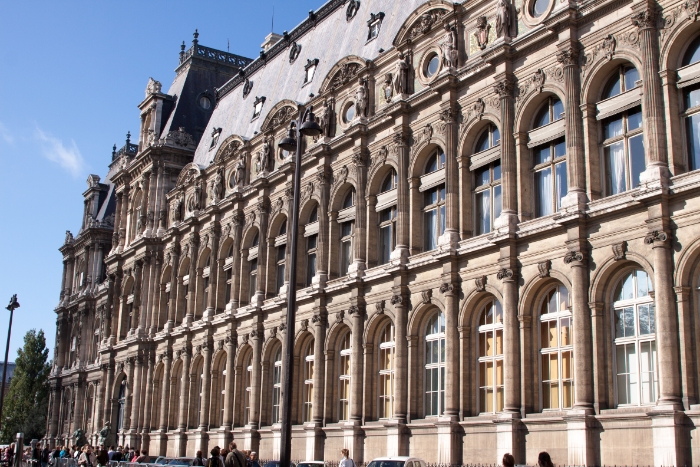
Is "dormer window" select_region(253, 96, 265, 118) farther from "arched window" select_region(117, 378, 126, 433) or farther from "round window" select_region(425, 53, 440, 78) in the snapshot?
"arched window" select_region(117, 378, 126, 433)

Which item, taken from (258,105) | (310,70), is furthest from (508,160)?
(258,105)

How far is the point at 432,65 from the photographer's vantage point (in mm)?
31500

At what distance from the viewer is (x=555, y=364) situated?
965 inches

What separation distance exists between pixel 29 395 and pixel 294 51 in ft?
157

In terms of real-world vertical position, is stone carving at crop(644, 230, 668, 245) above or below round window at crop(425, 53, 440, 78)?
below

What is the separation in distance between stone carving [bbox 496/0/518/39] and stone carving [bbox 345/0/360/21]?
12461 mm

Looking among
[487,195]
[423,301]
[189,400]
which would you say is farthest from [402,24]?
[189,400]

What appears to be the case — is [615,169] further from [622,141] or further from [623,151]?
[622,141]

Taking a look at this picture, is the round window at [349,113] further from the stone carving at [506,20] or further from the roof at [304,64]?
the stone carving at [506,20]

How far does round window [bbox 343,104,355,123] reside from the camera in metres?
35.3

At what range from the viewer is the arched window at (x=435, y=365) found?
2852cm

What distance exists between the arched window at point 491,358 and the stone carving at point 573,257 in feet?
11.4

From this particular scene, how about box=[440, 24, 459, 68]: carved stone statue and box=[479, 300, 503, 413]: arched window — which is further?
box=[440, 24, 459, 68]: carved stone statue

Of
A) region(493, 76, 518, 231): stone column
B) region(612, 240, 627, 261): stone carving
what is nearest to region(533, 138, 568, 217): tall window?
region(493, 76, 518, 231): stone column
